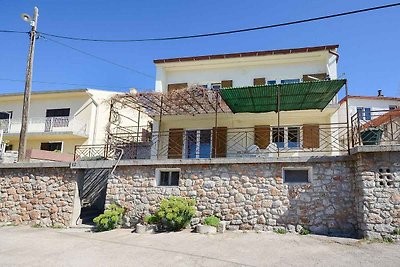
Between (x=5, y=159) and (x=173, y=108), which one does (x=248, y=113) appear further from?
(x=5, y=159)

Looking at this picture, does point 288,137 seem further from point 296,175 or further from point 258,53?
point 296,175

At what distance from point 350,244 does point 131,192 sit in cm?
695

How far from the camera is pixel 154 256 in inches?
267

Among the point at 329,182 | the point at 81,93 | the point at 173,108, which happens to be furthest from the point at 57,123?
the point at 329,182

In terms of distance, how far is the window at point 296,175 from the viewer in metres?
9.10

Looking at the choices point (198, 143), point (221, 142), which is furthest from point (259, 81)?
point (198, 143)

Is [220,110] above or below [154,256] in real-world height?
above

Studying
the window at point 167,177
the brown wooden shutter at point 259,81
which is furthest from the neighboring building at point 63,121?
the window at point 167,177

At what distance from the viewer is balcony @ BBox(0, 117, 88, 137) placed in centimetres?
2023

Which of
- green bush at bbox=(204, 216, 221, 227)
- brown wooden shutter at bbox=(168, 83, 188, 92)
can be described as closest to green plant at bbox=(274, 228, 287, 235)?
green bush at bbox=(204, 216, 221, 227)

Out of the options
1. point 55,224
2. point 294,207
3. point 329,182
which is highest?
point 329,182

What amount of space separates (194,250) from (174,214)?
80.5 inches

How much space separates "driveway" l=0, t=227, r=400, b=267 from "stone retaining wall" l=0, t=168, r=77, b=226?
186 cm

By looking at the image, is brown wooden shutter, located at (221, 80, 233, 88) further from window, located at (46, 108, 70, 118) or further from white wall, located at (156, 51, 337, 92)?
window, located at (46, 108, 70, 118)
